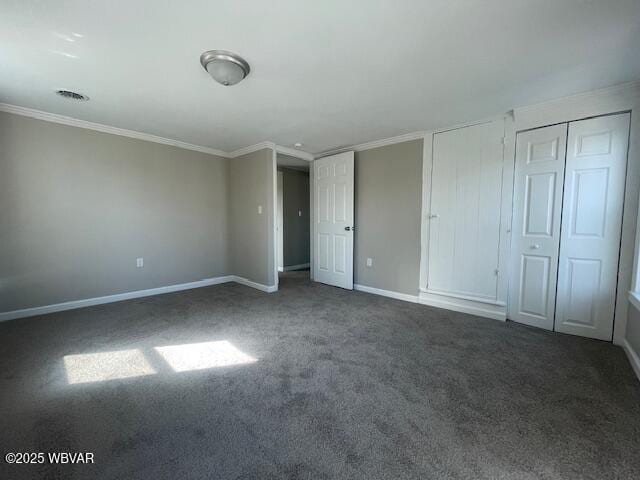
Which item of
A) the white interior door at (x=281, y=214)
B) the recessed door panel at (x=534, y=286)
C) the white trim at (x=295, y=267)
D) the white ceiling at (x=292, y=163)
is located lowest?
the white trim at (x=295, y=267)

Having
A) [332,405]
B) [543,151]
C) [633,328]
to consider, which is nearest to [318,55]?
[332,405]

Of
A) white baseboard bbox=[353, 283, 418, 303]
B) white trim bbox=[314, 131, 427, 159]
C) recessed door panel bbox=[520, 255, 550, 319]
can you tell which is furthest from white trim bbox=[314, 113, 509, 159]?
white baseboard bbox=[353, 283, 418, 303]

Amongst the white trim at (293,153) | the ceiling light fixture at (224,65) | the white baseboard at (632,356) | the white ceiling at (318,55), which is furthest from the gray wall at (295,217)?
the white baseboard at (632,356)

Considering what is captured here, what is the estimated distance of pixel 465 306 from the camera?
10.6 ft

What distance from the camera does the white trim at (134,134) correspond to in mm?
2854

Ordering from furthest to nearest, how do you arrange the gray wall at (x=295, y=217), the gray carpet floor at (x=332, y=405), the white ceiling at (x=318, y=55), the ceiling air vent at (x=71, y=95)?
the gray wall at (x=295, y=217) → the ceiling air vent at (x=71, y=95) → the white ceiling at (x=318, y=55) → the gray carpet floor at (x=332, y=405)

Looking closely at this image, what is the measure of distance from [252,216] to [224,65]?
2554 mm

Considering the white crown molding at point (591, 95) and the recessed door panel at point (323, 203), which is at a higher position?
the white crown molding at point (591, 95)

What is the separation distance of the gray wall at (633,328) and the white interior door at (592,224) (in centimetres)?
16

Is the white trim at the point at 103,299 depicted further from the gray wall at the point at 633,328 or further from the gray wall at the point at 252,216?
the gray wall at the point at 633,328

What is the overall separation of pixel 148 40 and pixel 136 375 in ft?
7.38

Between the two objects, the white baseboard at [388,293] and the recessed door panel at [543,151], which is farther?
the white baseboard at [388,293]

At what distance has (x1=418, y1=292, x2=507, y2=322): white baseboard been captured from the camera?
9.80 feet

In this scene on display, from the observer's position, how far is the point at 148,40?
1726 millimetres
